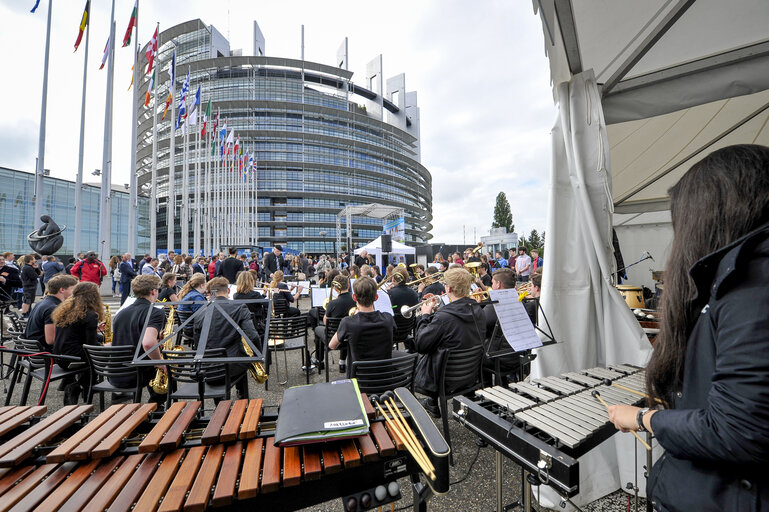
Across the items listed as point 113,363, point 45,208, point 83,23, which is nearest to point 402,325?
point 113,363

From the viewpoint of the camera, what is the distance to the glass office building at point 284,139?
191 ft

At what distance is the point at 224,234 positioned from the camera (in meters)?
41.8

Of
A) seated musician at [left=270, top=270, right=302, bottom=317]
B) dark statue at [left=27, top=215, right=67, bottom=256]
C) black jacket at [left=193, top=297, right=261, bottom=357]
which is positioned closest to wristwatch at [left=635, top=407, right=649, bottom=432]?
black jacket at [left=193, top=297, right=261, bottom=357]

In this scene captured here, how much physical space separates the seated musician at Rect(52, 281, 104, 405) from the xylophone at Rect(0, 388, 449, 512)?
9.09 feet

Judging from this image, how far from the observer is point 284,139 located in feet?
203

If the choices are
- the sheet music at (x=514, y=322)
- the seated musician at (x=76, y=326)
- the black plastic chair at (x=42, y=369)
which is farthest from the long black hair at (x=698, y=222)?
the black plastic chair at (x=42, y=369)

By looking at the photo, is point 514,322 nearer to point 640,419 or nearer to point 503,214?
point 640,419

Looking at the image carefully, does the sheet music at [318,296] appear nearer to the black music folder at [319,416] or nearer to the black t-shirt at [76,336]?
the black t-shirt at [76,336]

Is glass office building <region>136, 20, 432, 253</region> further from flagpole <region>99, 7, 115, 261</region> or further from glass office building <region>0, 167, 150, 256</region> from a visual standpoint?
flagpole <region>99, 7, 115, 261</region>

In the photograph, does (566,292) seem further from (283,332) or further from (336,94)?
(336,94)

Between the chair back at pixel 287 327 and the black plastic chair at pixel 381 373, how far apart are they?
103 inches

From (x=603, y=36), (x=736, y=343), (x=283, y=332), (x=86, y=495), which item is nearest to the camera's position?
(x=736, y=343)

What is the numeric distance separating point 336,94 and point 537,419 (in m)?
76.2

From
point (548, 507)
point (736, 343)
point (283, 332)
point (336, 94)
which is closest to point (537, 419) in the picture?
point (736, 343)
